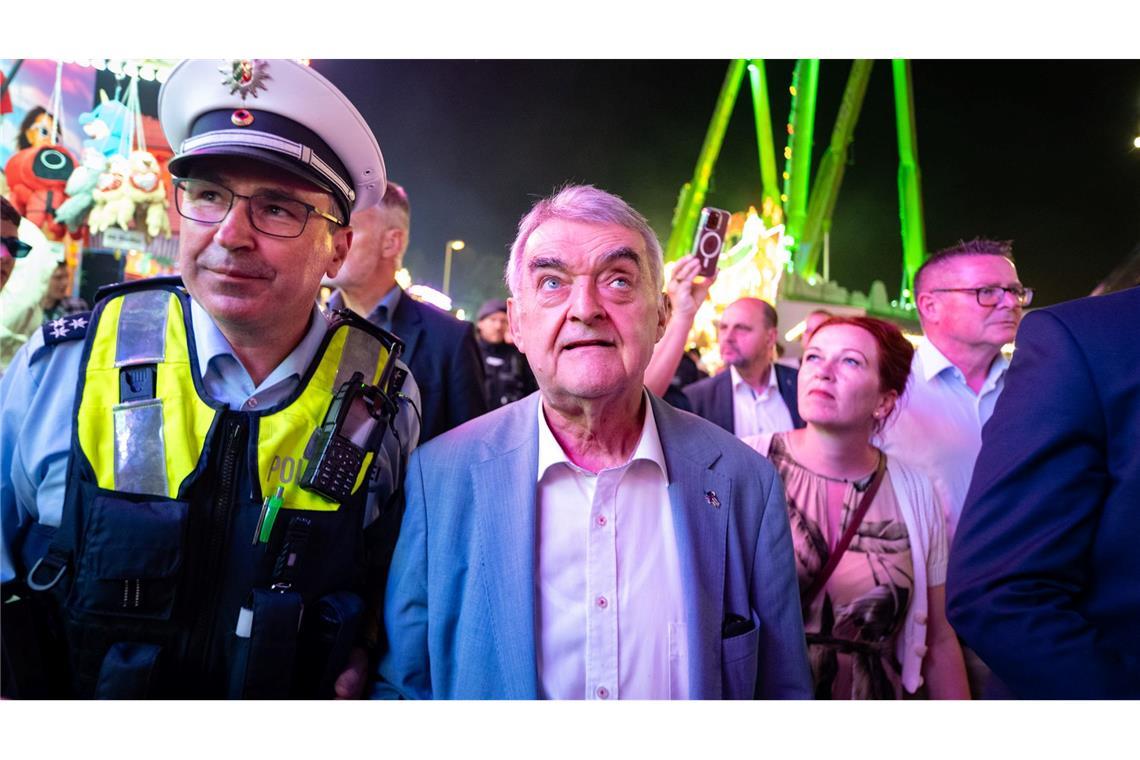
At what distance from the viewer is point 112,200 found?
5.44 meters

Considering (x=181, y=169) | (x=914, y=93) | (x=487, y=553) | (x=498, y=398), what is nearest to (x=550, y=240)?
(x=487, y=553)

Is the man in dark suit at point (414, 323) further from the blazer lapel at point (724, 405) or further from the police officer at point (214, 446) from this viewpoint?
the blazer lapel at point (724, 405)

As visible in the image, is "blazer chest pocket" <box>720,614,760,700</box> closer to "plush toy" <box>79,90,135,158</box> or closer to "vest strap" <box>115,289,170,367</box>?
"vest strap" <box>115,289,170,367</box>

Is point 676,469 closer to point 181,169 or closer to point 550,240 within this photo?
→ point 550,240

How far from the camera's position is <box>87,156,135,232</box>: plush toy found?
5.29 m

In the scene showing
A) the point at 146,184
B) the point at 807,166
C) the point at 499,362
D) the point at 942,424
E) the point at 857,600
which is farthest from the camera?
the point at 807,166

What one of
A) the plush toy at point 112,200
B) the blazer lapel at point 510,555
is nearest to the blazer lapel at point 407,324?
the blazer lapel at point 510,555

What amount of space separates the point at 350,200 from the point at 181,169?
1.27ft

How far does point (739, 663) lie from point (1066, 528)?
2.27 ft

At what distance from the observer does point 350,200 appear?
184 cm

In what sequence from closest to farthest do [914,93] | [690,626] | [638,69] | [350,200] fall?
1. [690,626]
2. [350,200]
3. [638,69]
4. [914,93]

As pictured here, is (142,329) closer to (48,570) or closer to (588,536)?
(48,570)

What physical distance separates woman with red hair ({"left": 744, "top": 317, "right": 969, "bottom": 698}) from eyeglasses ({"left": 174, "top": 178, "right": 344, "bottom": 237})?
1.67 m

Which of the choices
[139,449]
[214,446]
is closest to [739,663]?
[214,446]
